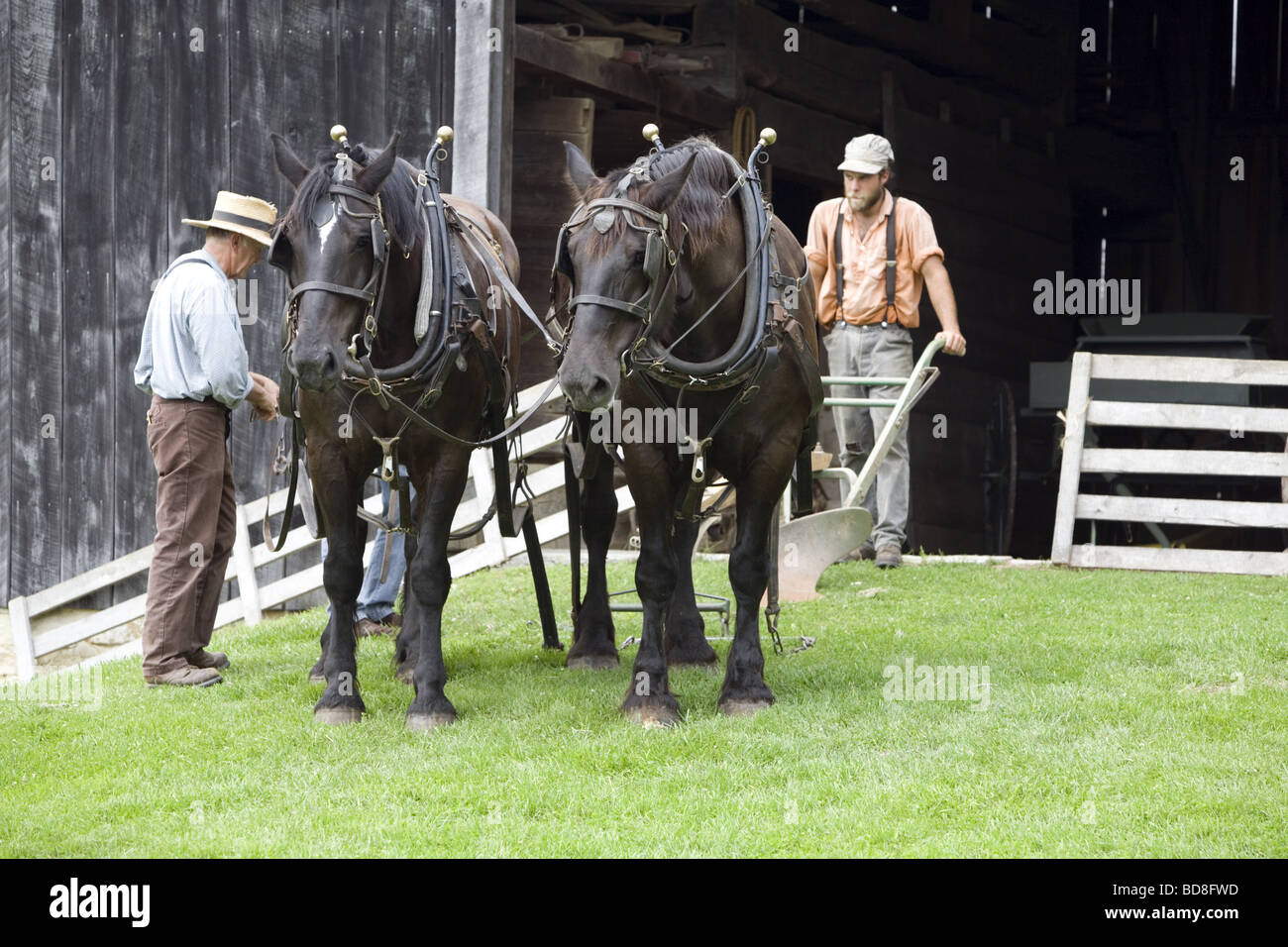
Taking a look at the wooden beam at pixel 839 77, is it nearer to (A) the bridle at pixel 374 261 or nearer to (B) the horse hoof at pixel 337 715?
(A) the bridle at pixel 374 261

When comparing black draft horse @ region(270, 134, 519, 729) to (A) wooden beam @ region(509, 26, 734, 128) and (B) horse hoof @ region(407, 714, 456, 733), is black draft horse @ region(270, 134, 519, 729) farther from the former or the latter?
(A) wooden beam @ region(509, 26, 734, 128)

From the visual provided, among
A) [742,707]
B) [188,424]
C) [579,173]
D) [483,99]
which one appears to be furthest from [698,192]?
[483,99]

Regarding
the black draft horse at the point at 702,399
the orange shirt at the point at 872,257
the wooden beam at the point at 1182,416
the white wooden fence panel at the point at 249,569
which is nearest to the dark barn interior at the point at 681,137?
the white wooden fence panel at the point at 249,569

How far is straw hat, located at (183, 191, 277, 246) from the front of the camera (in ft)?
21.3

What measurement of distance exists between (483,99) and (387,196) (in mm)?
3693

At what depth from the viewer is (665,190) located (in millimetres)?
4863

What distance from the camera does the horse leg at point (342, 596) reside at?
214 inches

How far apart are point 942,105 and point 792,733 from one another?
938cm

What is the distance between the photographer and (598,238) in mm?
4762

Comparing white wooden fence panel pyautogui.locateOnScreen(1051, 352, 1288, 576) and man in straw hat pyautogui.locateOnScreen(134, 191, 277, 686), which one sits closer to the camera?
man in straw hat pyautogui.locateOnScreen(134, 191, 277, 686)

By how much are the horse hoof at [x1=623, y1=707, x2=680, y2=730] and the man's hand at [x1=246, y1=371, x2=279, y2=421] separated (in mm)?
2523

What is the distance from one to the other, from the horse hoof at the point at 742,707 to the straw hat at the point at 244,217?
2888 millimetres

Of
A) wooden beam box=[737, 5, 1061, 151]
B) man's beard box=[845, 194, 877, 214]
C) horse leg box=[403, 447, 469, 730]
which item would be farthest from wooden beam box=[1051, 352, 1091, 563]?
horse leg box=[403, 447, 469, 730]

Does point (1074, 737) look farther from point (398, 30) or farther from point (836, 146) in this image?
point (836, 146)
